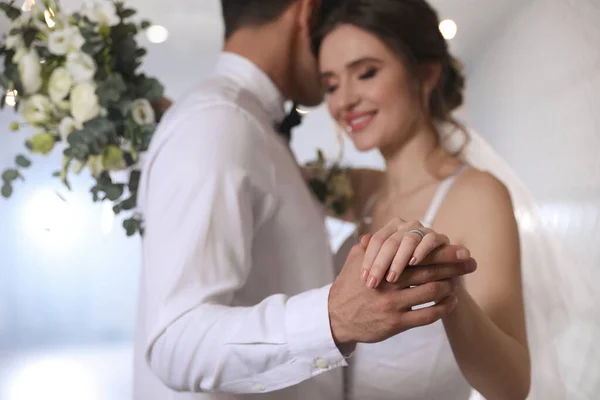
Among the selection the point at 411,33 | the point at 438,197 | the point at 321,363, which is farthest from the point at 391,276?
the point at 411,33

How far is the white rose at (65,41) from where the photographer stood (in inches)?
32.2

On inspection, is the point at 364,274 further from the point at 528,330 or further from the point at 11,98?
the point at 11,98

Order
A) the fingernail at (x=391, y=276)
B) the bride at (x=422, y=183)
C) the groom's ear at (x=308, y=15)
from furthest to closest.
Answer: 1. the groom's ear at (x=308, y=15)
2. the bride at (x=422, y=183)
3. the fingernail at (x=391, y=276)

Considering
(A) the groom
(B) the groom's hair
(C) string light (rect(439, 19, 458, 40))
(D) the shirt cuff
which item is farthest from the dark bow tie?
(D) the shirt cuff

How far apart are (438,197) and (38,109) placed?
532 millimetres

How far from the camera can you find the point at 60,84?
2.64ft

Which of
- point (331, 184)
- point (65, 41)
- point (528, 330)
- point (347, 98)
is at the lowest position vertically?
point (528, 330)

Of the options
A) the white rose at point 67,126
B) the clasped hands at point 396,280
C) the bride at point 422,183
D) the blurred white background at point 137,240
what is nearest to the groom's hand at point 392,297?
the clasped hands at point 396,280

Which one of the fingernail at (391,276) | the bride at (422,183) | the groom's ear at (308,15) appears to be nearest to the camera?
the fingernail at (391,276)

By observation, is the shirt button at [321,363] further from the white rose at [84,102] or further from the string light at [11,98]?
the string light at [11,98]

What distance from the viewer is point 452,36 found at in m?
0.86

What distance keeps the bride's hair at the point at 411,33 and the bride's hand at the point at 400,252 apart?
1.24ft

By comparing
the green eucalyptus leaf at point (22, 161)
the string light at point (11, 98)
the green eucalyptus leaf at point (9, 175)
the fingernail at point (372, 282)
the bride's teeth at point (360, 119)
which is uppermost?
the string light at point (11, 98)

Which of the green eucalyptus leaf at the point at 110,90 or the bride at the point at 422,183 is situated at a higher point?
the green eucalyptus leaf at the point at 110,90
